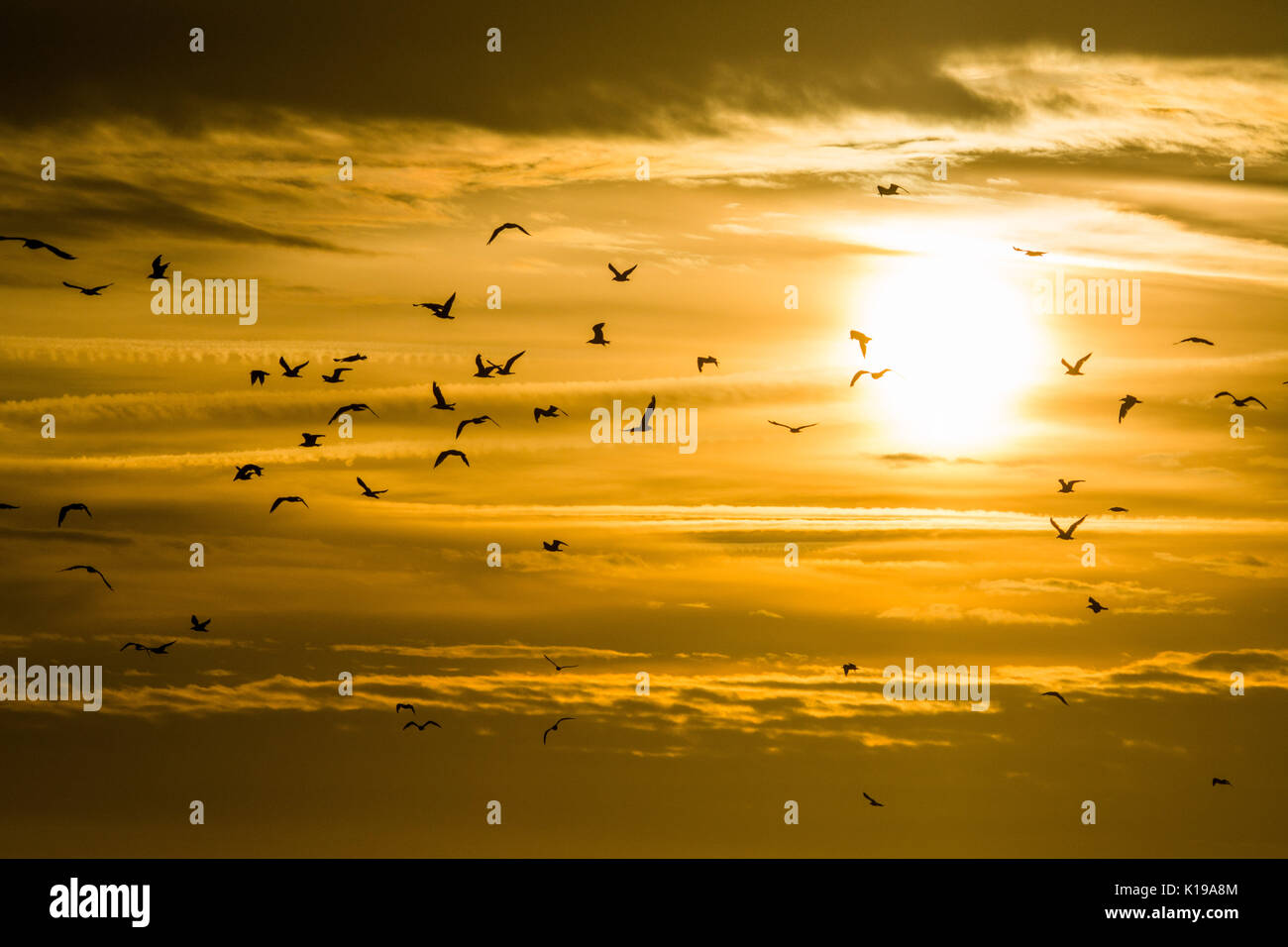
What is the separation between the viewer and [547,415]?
68812mm

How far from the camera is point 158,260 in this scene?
205 feet
